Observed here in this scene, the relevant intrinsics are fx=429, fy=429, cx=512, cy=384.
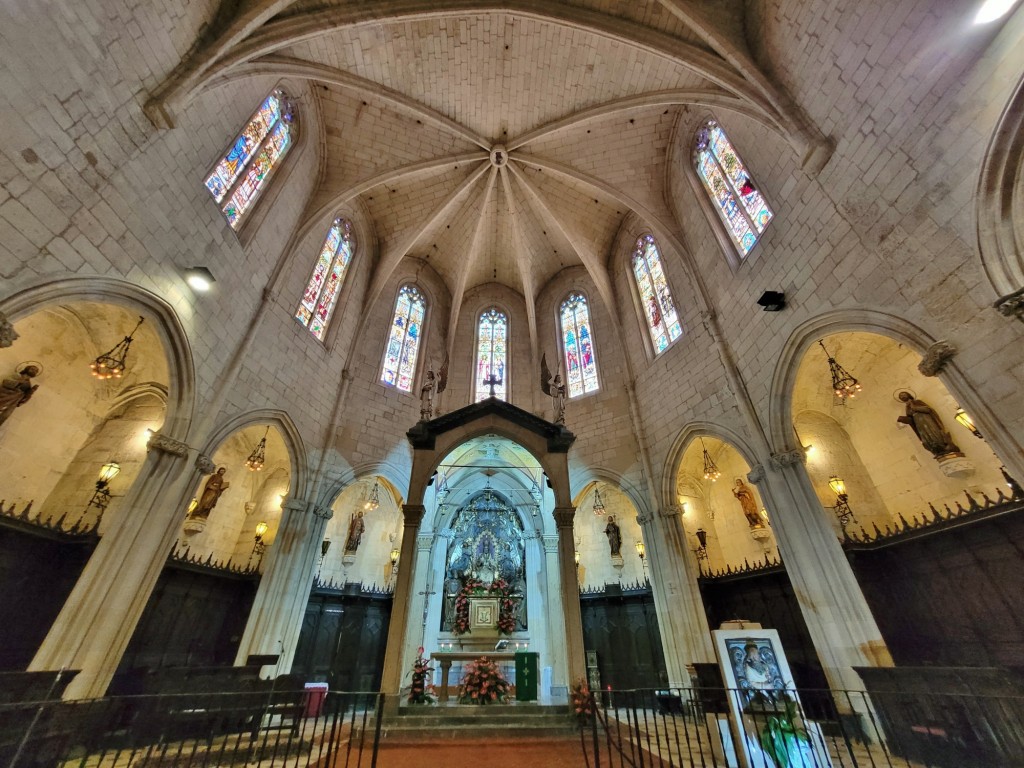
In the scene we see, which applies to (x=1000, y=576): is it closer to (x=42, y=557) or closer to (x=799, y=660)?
(x=799, y=660)

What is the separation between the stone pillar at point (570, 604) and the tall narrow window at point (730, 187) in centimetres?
703

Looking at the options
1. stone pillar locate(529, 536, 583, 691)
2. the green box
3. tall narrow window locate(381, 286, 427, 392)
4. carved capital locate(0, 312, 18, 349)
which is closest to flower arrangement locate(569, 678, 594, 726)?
the green box

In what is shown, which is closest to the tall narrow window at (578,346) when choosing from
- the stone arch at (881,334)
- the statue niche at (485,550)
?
the statue niche at (485,550)

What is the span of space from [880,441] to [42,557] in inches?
652

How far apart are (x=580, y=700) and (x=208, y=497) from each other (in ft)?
29.4

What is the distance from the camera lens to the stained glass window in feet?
50.5

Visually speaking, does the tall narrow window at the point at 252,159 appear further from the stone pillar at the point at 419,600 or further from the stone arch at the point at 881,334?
the stone arch at the point at 881,334

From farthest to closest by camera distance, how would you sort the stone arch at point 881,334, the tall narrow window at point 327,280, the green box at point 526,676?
1. the tall narrow window at point 327,280
2. the green box at point 526,676
3. the stone arch at point 881,334

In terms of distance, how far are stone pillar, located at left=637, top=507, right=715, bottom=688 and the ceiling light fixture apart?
34.5ft

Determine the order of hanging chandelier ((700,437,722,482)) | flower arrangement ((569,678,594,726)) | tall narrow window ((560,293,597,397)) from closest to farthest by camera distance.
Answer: flower arrangement ((569,678,594,726))
hanging chandelier ((700,437,722,482))
tall narrow window ((560,293,597,397))

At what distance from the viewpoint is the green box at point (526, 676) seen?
282 inches

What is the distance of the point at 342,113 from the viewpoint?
11.6 m

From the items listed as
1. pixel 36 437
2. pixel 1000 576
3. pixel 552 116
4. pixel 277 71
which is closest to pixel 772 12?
pixel 552 116

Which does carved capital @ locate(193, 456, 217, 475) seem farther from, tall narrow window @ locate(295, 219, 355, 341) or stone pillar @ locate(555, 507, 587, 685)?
stone pillar @ locate(555, 507, 587, 685)
